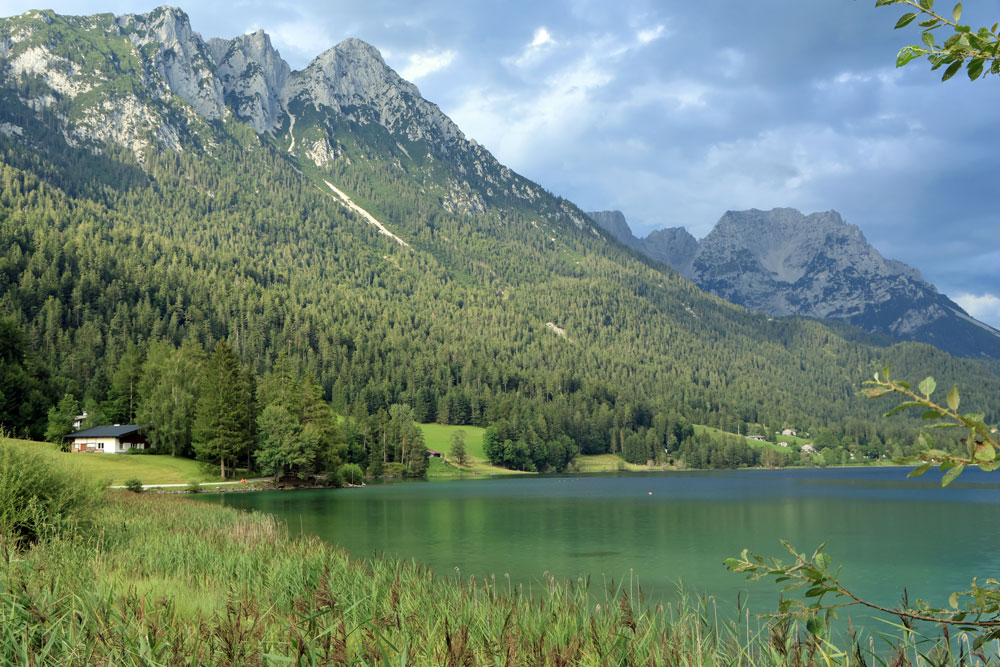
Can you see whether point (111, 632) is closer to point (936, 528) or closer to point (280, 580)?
point (280, 580)

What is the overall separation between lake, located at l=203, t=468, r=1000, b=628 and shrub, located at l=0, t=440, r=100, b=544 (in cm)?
1332

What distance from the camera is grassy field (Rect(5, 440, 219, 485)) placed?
72938mm

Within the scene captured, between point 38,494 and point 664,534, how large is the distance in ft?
134

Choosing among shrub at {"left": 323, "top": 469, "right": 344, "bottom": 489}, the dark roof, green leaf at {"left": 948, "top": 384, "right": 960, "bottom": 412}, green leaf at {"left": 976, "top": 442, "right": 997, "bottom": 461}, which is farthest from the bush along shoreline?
shrub at {"left": 323, "top": 469, "right": 344, "bottom": 489}

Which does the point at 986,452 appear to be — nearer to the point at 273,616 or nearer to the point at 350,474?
the point at 273,616

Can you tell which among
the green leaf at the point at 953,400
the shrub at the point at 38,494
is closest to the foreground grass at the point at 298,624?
the green leaf at the point at 953,400

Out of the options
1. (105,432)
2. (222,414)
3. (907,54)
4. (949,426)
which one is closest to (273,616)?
(949,426)

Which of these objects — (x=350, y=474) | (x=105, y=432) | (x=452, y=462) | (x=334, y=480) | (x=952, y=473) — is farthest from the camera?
(x=452, y=462)

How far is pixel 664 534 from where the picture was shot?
1906 inches

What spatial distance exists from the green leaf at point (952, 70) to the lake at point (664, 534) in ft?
63.2

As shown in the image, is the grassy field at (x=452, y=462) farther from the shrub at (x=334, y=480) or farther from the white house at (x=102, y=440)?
the white house at (x=102, y=440)

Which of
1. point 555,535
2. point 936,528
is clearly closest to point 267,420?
point 555,535

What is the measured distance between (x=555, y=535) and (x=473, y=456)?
112 m

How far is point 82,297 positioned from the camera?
6275 inches
